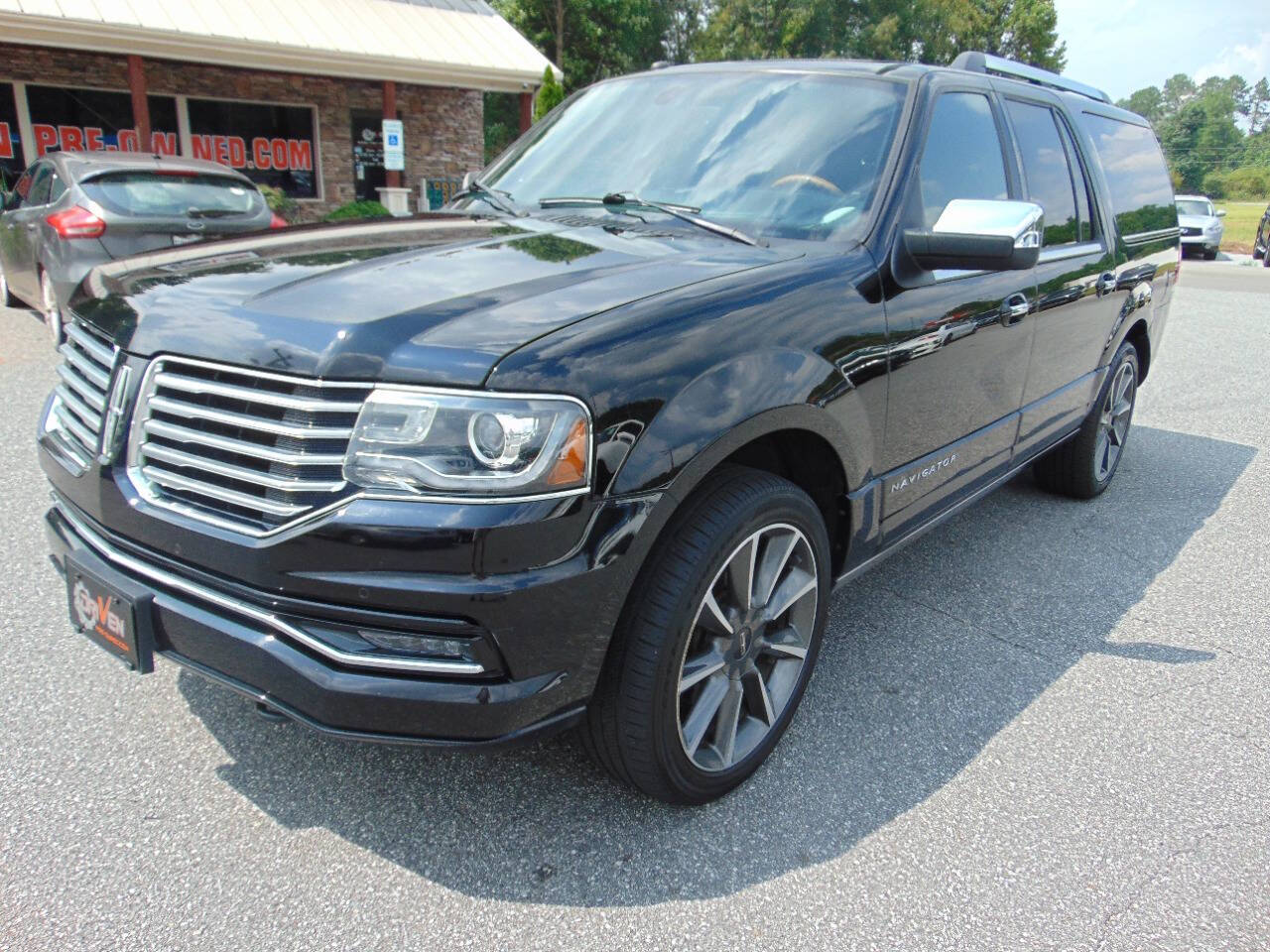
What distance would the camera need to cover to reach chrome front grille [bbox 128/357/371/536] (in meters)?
1.92

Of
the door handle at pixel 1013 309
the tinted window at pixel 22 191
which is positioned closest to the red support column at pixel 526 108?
the tinted window at pixel 22 191

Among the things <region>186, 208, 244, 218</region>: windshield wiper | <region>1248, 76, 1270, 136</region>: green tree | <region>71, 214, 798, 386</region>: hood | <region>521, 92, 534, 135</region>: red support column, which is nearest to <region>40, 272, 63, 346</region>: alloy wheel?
<region>186, 208, 244, 218</region>: windshield wiper

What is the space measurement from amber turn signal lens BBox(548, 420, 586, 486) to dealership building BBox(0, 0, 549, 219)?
14.6 metres

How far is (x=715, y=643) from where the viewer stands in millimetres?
2473

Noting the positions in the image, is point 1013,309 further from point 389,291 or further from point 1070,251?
point 389,291

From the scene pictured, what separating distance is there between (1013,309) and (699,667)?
1.97 m

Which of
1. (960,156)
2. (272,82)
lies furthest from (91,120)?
(960,156)

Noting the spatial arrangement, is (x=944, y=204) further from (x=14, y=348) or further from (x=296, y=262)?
(x=14, y=348)

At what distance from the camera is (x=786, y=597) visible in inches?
104

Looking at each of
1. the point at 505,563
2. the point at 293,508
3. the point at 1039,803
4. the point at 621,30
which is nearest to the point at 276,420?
the point at 293,508

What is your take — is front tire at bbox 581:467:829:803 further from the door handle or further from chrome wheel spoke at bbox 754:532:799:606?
the door handle

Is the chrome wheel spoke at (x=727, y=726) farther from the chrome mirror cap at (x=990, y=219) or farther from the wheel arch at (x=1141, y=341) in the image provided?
the wheel arch at (x=1141, y=341)

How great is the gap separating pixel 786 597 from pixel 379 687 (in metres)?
1.17

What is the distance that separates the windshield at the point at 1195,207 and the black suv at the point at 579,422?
25.1 meters
